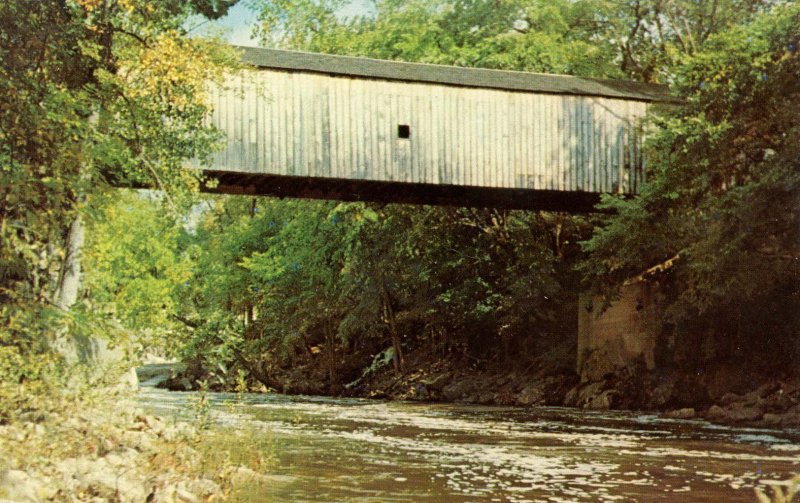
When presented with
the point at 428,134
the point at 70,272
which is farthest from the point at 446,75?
the point at 70,272

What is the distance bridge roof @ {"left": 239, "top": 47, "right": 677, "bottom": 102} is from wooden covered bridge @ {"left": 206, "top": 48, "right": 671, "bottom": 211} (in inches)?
0.9

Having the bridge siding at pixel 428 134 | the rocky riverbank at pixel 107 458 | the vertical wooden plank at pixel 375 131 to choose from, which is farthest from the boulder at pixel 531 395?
the rocky riverbank at pixel 107 458

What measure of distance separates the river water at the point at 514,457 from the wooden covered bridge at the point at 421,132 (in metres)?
3.66

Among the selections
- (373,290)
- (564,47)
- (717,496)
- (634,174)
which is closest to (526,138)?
(634,174)

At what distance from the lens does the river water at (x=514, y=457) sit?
732cm

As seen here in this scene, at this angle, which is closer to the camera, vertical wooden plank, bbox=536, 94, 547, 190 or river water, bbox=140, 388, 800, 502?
river water, bbox=140, 388, 800, 502

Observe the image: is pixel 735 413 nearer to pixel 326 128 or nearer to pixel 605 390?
pixel 605 390

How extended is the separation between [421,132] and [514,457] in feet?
26.4

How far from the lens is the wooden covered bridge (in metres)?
16.0

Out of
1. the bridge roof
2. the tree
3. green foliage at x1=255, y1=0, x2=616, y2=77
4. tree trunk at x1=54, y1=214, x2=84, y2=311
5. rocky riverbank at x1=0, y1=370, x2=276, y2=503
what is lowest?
rocky riverbank at x1=0, y1=370, x2=276, y2=503

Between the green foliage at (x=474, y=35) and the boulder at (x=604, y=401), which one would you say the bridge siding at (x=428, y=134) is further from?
the green foliage at (x=474, y=35)

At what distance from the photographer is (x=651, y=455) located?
9938 millimetres

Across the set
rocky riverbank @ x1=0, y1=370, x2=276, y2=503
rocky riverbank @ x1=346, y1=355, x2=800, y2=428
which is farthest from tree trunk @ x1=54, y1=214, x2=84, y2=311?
rocky riverbank @ x1=346, y1=355, x2=800, y2=428

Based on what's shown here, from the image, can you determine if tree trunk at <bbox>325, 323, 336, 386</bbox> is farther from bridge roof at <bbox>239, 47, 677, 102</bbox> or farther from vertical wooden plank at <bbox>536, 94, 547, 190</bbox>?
bridge roof at <bbox>239, 47, 677, 102</bbox>
